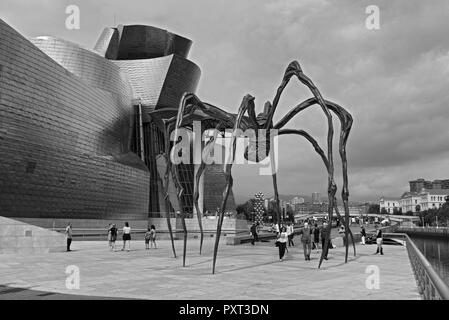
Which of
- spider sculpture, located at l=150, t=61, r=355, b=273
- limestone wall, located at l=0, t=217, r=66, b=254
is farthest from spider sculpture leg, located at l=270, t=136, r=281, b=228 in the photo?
limestone wall, located at l=0, t=217, r=66, b=254

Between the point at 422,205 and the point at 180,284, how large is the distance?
545 ft

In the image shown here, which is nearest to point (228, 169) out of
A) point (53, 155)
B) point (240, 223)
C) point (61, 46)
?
point (53, 155)

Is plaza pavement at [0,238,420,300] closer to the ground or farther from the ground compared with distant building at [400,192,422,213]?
closer to the ground

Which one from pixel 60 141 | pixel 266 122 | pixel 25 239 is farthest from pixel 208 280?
pixel 60 141

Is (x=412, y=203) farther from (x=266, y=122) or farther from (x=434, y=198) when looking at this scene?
(x=266, y=122)

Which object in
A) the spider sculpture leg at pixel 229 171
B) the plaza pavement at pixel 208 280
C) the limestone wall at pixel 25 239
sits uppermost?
the spider sculpture leg at pixel 229 171

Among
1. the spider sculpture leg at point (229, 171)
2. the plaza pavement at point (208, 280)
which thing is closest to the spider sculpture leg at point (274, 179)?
the plaza pavement at point (208, 280)

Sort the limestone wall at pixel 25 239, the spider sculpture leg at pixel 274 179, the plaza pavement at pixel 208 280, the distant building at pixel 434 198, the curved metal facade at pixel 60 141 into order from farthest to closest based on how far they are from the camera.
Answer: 1. the distant building at pixel 434 198
2. the curved metal facade at pixel 60 141
3. the limestone wall at pixel 25 239
4. the spider sculpture leg at pixel 274 179
5. the plaza pavement at pixel 208 280

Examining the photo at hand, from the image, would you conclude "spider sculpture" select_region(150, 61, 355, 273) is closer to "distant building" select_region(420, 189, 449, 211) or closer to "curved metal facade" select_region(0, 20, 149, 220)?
"curved metal facade" select_region(0, 20, 149, 220)

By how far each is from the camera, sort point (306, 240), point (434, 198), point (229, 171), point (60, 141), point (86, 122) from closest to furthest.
Answer: point (229, 171), point (306, 240), point (60, 141), point (86, 122), point (434, 198)

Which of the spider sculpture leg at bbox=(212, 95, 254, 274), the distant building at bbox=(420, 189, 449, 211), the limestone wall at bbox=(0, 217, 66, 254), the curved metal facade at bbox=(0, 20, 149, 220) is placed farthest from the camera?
the distant building at bbox=(420, 189, 449, 211)

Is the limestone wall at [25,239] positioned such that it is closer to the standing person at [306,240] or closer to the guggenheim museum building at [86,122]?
the standing person at [306,240]

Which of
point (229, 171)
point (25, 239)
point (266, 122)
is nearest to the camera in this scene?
point (229, 171)
